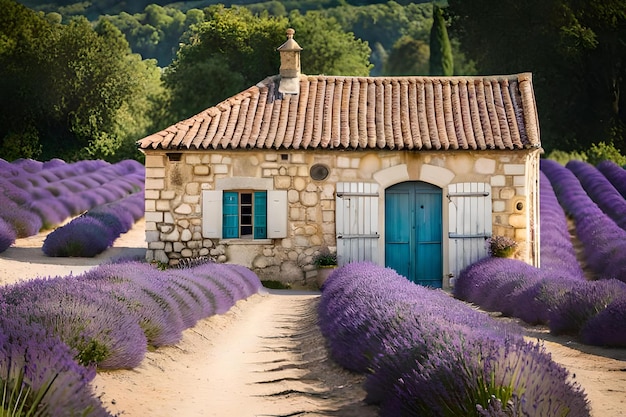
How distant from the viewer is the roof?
15.7 metres

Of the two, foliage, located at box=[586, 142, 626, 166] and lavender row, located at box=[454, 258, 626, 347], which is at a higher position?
foliage, located at box=[586, 142, 626, 166]

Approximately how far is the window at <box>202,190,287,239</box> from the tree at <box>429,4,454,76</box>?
121ft

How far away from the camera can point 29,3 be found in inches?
4151

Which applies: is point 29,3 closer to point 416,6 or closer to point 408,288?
point 416,6

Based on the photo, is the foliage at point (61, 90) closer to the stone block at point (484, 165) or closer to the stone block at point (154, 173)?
the stone block at point (154, 173)

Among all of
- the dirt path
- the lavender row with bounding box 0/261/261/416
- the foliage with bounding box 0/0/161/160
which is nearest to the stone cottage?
the lavender row with bounding box 0/261/261/416

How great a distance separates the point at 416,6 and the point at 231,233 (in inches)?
3703

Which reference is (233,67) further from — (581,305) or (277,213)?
(581,305)

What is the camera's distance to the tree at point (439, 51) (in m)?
51.7

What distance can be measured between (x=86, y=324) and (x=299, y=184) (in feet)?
31.6

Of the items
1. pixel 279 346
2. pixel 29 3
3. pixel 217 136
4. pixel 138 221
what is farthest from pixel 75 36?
pixel 29 3

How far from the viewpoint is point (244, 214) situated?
16094mm

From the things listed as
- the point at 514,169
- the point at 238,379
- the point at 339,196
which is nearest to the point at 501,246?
the point at 514,169

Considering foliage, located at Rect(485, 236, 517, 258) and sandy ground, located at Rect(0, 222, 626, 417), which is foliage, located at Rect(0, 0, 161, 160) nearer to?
foliage, located at Rect(485, 236, 517, 258)
